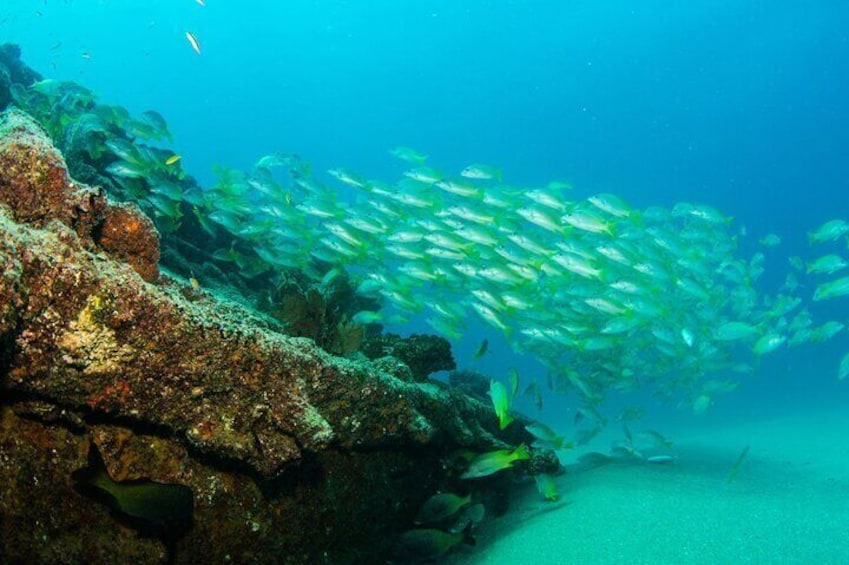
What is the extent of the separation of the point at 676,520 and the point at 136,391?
5.35 metres

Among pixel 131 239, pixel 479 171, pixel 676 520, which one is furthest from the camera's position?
pixel 479 171

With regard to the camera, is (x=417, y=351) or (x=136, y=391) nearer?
(x=136, y=391)

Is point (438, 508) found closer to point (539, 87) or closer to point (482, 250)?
point (482, 250)

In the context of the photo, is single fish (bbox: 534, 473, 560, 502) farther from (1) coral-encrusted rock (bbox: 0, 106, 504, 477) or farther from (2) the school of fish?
(2) the school of fish

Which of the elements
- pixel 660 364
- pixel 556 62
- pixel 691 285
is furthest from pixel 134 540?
pixel 556 62

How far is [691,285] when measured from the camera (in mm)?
12773

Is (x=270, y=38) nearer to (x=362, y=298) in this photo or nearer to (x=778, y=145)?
(x=778, y=145)

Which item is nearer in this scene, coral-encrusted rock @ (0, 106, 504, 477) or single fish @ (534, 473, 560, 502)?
coral-encrusted rock @ (0, 106, 504, 477)

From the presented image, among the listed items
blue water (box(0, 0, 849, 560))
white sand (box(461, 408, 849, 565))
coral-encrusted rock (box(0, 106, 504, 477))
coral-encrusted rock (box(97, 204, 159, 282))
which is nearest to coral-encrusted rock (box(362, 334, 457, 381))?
white sand (box(461, 408, 849, 565))

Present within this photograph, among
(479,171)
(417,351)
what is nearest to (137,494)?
(417,351)

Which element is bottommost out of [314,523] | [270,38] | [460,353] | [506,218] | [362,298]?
[314,523]

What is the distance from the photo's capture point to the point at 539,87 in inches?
4875

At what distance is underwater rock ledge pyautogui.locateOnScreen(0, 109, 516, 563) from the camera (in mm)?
2365

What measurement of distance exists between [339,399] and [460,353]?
47.3m
